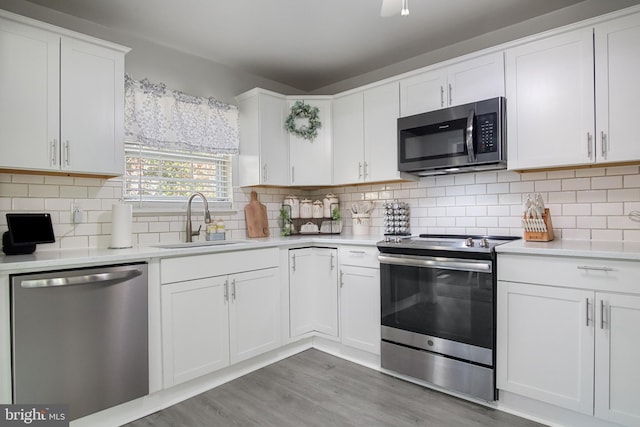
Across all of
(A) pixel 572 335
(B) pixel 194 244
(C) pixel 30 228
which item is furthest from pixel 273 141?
(A) pixel 572 335

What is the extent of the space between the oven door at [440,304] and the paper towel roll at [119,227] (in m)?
1.74

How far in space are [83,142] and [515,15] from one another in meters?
3.00

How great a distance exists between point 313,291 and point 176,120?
5.85 feet

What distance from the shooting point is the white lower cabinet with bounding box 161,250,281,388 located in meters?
2.24

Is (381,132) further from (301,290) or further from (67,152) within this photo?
(67,152)

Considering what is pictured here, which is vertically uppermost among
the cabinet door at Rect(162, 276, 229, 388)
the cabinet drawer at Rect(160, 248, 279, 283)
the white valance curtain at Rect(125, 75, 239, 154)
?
the white valance curtain at Rect(125, 75, 239, 154)

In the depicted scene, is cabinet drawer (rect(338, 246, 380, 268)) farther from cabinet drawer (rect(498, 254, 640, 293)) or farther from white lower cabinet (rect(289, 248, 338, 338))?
cabinet drawer (rect(498, 254, 640, 293))

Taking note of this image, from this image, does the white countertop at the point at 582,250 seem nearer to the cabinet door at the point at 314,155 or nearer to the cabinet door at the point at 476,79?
the cabinet door at the point at 476,79

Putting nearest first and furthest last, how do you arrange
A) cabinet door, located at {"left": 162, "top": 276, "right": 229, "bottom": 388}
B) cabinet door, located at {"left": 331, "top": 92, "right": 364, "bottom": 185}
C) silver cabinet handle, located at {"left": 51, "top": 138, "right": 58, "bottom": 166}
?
1. silver cabinet handle, located at {"left": 51, "top": 138, "right": 58, "bottom": 166}
2. cabinet door, located at {"left": 162, "top": 276, "right": 229, "bottom": 388}
3. cabinet door, located at {"left": 331, "top": 92, "right": 364, "bottom": 185}

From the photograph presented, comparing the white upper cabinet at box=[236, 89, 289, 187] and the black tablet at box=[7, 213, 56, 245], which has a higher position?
the white upper cabinet at box=[236, 89, 289, 187]

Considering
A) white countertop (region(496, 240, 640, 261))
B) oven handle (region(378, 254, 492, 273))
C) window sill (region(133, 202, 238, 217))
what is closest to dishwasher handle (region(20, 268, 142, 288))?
window sill (region(133, 202, 238, 217))

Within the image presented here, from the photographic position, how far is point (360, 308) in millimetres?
2781

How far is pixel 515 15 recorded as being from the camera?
2.59 metres

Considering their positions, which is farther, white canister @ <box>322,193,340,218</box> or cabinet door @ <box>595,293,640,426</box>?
white canister @ <box>322,193,340,218</box>
